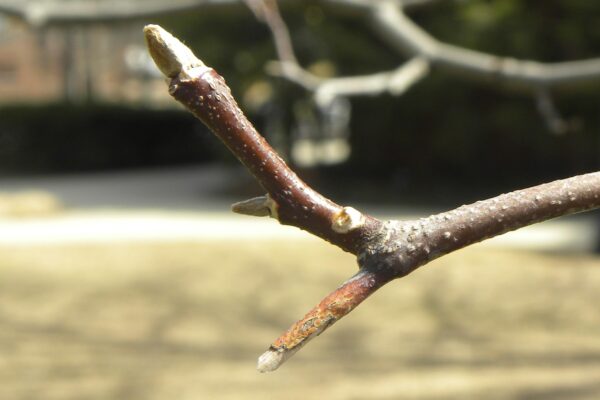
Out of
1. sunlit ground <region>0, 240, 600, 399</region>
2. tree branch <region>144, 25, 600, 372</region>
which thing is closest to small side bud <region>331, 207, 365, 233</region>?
tree branch <region>144, 25, 600, 372</region>

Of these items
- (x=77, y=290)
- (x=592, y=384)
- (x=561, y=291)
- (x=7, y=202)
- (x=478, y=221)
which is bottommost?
(x=478, y=221)

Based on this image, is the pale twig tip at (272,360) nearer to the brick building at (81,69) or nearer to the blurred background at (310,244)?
the blurred background at (310,244)

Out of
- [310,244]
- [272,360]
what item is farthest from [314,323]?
[310,244]

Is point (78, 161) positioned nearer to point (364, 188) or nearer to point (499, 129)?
point (364, 188)

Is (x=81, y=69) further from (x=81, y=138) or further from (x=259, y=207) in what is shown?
(x=259, y=207)

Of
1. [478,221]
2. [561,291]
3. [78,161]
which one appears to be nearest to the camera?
[478,221]

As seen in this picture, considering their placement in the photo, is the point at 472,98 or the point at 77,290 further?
the point at 472,98

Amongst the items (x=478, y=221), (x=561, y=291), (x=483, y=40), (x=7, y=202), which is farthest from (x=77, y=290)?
(x=478, y=221)

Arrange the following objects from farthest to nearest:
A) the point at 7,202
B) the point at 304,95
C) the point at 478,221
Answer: the point at 304,95
the point at 7,202
the point at 478,221
